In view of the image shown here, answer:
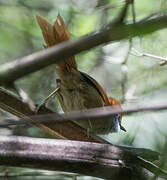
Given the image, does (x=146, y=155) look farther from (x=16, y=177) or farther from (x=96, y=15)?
(x=96, y=15)

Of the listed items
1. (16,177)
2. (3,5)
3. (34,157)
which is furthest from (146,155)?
(3,5)

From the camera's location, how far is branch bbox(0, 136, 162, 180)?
186 cm

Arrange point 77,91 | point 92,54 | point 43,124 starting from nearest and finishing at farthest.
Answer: point 43,124 → point 77,91 → point 92,54

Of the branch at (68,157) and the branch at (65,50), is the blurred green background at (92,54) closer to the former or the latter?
the branch at (68,157)

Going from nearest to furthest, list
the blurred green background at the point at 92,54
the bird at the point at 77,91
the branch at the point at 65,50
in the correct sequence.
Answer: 1. the branch at the point at 65,50
2. the bird at the point at 77,91
3. the blurred green background at the point at 92,54

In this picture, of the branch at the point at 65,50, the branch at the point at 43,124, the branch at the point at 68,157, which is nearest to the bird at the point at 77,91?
the branch at the point at 43,124

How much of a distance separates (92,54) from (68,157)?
2.35 meters

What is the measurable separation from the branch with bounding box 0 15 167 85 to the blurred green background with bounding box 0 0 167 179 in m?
2.19

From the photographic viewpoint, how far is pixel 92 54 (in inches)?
160

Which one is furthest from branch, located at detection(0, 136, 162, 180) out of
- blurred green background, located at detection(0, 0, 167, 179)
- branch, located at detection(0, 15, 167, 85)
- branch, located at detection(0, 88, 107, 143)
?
blurred green background, located at detection(0, 0, 167, 179)

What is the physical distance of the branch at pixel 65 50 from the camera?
1037 mm

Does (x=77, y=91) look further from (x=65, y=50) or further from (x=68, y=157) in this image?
(x=65, y=50)

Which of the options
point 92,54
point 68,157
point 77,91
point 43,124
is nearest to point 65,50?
point 68,157

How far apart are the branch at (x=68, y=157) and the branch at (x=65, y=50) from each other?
0.86 metres
